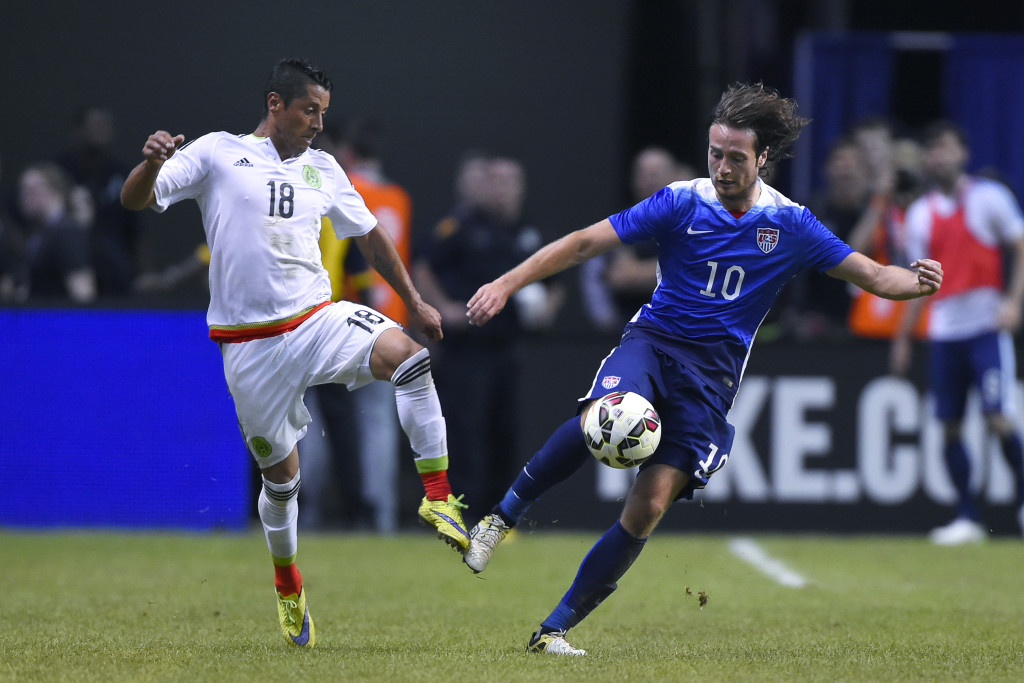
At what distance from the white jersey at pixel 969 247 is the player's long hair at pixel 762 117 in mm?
5170

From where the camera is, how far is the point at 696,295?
617 cm

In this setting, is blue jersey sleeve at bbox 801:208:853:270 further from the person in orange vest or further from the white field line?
the person in orange vest

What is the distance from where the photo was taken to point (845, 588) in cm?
857

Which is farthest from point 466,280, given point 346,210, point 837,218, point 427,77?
point 346,210

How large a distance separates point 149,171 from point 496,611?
3.02 m

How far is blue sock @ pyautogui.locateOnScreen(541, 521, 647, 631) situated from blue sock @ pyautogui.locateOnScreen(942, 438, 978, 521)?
556 cm

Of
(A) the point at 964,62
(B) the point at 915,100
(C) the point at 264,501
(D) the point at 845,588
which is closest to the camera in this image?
(C) the point at 264,501

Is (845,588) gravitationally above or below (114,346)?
→ below

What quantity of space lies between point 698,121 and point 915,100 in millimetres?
2146

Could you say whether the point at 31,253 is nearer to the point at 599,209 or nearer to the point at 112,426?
the point at 112,426

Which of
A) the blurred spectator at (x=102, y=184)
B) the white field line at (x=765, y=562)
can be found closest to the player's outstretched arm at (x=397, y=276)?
the white field line at (x=765, y=562)

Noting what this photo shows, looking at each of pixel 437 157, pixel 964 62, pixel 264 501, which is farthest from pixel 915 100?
pixel 264 501

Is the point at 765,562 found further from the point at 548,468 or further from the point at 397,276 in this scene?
the point at 397,276

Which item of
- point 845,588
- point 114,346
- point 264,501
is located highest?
point 264,501
